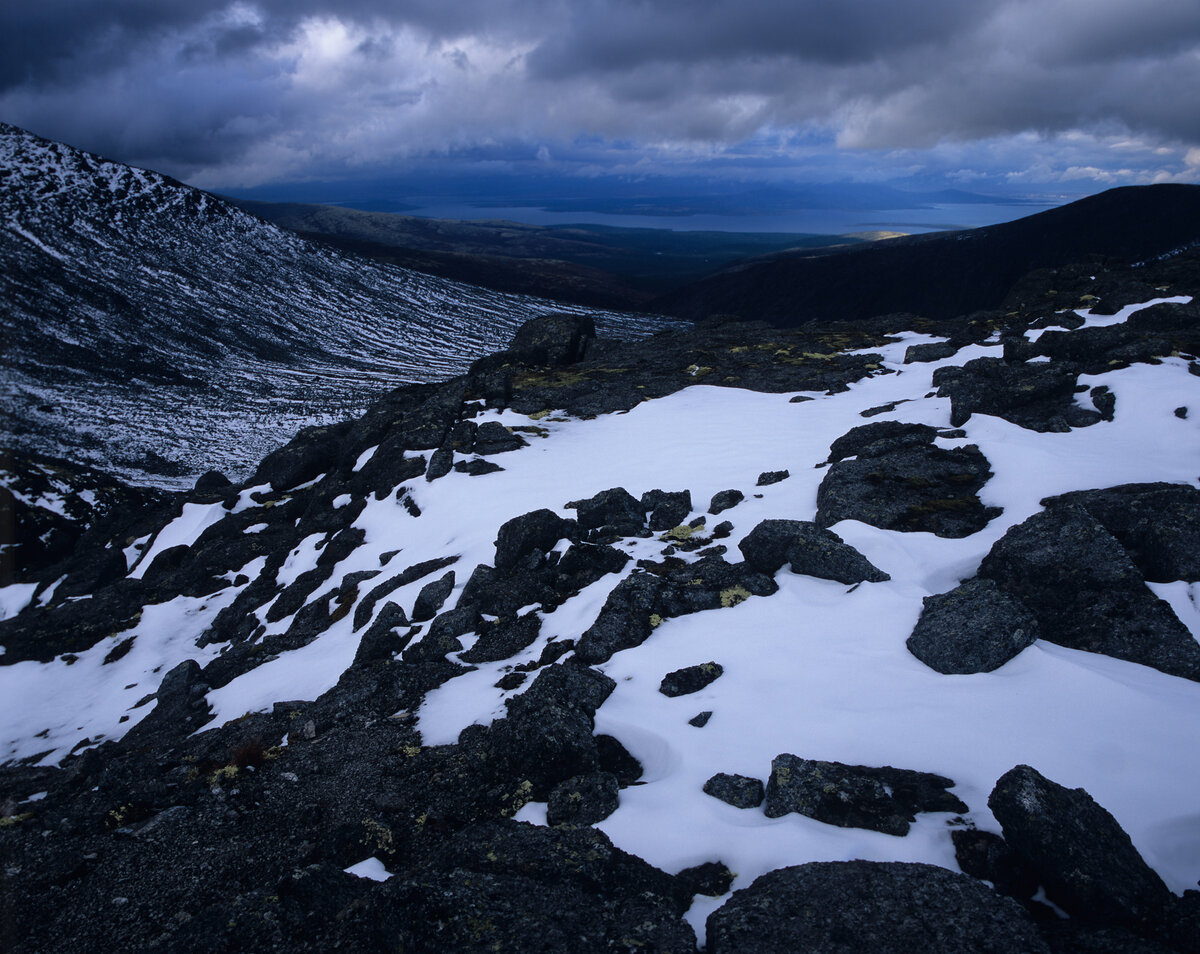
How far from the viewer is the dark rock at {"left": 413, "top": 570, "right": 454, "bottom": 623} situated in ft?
46.7

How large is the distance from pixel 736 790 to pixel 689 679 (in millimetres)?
2368

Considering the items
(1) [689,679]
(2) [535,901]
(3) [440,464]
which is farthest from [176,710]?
(2) [535,901]

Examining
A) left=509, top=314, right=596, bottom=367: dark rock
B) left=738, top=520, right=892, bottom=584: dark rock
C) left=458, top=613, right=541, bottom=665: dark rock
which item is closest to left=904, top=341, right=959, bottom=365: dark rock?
left=509, top=314, right=596, bottom=367: dark rock

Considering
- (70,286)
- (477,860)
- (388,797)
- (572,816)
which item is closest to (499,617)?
(388,797)

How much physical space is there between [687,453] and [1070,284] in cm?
3409

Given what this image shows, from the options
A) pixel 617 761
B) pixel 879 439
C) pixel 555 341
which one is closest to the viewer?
pixel 617 761

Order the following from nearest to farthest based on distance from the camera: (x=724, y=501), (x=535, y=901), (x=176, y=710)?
(x=535, y=901), (x=176, y=710), (x=724, y=501)

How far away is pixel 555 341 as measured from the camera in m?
37.3

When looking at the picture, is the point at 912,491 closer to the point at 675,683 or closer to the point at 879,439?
the point at 879,439

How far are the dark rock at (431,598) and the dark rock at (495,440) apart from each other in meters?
8.37

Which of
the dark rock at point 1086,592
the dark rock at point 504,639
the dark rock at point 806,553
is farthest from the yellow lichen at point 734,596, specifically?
the dark rock at point 1086,592

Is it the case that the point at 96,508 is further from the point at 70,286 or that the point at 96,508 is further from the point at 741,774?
the point at 70,286

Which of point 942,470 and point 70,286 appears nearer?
point 942,470

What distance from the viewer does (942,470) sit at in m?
14.4
